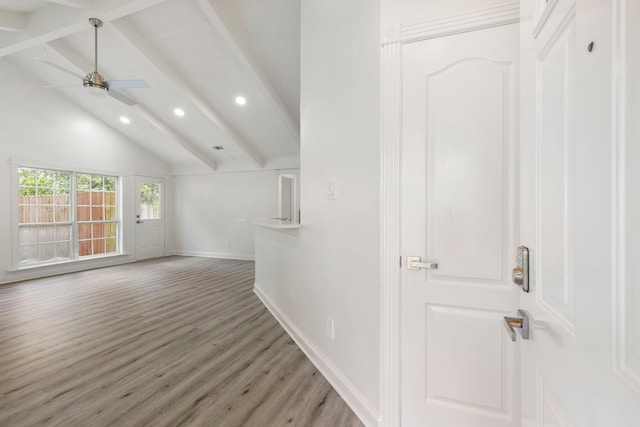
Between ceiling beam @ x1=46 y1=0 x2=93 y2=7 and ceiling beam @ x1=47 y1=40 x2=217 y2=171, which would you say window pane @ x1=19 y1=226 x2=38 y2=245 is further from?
ceiling beam @ x1=46 y1=0 x2=93 y2=7

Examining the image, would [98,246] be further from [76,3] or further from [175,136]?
[76,3]

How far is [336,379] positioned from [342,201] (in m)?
A: 1.17

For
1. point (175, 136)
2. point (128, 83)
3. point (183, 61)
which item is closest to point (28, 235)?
point (175, 136)

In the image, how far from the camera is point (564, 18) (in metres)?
0.60

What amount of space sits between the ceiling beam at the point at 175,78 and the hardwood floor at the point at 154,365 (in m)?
3.12

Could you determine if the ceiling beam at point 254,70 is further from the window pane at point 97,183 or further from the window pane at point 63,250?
the window pane at point 63,250

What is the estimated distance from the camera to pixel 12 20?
3330 mm

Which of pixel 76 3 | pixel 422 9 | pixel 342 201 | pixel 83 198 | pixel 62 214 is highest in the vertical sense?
pixel 76 3

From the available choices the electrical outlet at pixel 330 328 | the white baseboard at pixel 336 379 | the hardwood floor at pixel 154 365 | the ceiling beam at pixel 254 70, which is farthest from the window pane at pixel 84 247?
the electrical outlet at pixel 330 328

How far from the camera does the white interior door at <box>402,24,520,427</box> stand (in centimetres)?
125

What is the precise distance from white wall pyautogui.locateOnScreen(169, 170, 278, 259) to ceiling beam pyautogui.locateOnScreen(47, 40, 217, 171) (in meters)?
0.69

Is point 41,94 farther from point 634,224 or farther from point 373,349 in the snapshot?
point 634,224

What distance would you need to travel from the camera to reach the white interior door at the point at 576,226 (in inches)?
16.5

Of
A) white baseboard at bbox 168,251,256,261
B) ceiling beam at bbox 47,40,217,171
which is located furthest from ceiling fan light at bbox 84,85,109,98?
white baseboard at bbox 168,251,256,261
